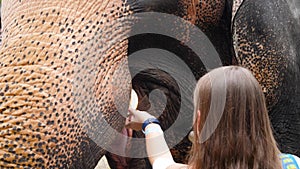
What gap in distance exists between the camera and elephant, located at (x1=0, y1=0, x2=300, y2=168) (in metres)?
1.55

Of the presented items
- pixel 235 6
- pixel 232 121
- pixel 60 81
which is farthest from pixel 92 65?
pixel 235 6

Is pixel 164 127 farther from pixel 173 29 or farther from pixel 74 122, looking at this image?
pixel 74 122

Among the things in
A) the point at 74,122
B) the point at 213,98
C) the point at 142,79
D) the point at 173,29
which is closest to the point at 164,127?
the point at 142,79

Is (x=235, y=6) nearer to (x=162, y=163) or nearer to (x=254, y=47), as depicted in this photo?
(x=254, y=47)

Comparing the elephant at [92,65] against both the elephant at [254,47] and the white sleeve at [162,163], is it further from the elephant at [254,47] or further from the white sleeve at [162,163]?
the white sleeve at [162,163]

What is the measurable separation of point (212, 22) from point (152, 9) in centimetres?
29

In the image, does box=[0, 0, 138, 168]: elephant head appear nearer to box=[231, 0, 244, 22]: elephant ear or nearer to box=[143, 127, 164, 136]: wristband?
box=[143, 127, 164, 136]: wristband

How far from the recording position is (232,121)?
4.71 ft

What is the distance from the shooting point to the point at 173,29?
207cm

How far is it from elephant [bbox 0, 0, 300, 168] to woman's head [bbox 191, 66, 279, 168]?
1.09ft

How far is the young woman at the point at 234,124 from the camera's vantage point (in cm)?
143

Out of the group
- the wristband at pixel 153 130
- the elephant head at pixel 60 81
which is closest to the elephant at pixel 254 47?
the elephant head at pixel 60 81

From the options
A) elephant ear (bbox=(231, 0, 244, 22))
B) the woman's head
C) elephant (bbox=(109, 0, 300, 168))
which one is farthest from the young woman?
elephant ear (bbox=(231, 0, 244, 22))

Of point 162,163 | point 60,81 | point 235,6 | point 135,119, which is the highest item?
point 235,6
